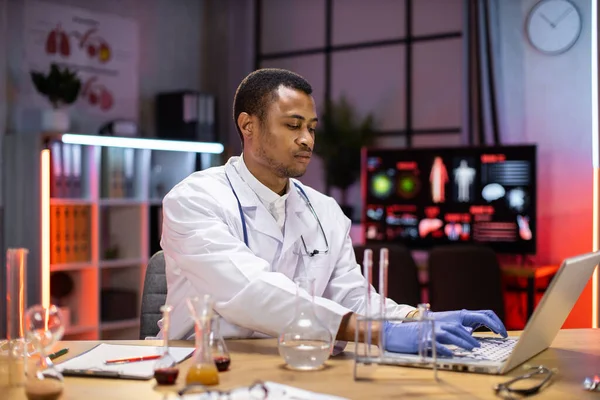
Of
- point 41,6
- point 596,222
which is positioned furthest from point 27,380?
point 41,6

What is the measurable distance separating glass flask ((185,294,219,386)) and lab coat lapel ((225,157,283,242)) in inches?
30.9

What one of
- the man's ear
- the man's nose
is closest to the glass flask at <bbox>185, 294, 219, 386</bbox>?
the man's nose

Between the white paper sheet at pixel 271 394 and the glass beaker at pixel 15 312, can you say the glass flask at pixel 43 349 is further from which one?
the white paper sheet at pixel 271 394

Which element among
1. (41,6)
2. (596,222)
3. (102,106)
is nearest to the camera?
(596,222)

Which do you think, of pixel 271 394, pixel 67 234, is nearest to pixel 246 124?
pixel 271 394

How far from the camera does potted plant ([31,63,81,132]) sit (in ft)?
15.8

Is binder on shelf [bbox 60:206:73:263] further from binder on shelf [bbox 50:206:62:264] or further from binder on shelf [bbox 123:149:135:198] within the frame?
binder on shelf [bbox 123:149:135:198]

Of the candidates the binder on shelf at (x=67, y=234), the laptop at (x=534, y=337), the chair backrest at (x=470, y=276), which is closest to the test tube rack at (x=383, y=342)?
the laptop at (x=534, y=337)

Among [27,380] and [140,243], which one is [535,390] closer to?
[27,380]

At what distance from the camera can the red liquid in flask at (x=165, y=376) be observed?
4.61ft

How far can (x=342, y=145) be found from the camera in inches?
225

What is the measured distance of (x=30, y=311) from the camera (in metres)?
1.40

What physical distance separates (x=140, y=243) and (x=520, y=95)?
2830mm

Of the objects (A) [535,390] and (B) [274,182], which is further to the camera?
(B) [274,182]
